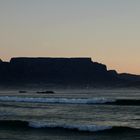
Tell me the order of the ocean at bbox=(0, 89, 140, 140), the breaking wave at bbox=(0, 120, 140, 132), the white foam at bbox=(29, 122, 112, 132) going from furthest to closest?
the white foam at bbox=(29, 122, 112, 132)
the breaking wave at bbox=(0, 120, 140, 132)
the ocean at bbox=(0, 89, 140, 140)

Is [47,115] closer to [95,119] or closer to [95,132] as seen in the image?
[95,119]

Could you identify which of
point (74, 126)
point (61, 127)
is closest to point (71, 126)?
point (74, 126)

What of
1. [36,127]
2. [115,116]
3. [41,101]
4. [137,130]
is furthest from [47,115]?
[41,101]

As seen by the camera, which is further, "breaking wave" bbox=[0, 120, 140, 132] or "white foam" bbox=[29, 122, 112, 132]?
"white foam" bbox=[29, 122, 112, 132]

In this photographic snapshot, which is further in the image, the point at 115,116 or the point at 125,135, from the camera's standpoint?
the point at 115,116

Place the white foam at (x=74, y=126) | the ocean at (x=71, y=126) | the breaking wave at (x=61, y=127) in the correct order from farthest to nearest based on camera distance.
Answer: the white foam at (x=74, y=126) → the breaking wave at (x=61, y=127) → the ocean at (x=71, y=126)

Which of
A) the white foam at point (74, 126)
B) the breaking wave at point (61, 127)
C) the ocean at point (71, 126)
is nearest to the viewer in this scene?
the ocean at point (71, 126)

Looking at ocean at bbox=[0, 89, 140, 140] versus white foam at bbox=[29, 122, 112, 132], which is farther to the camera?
white foam at bbox=[29, 122, 112, 132]

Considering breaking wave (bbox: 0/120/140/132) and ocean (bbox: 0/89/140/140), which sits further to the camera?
breaking wave (bbox: 0/120/140/132)

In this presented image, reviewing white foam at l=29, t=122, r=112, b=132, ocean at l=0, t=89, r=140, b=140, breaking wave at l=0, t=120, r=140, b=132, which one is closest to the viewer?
ocean at l=0, t=89, r=140, b=140

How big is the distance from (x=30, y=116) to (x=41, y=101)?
3275 centimetres

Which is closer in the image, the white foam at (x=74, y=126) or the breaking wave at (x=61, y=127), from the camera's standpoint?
the breaking wave at (x=61, y=127)

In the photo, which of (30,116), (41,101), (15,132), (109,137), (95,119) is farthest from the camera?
(41,101)

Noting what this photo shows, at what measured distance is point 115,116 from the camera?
2373 inches
